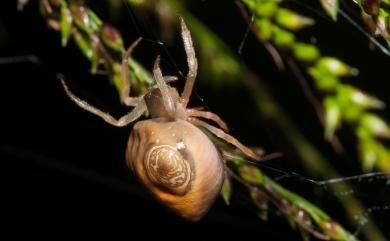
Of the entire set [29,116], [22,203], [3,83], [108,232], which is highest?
[3,83]

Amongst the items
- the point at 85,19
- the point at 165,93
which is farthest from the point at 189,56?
the point at 85,19

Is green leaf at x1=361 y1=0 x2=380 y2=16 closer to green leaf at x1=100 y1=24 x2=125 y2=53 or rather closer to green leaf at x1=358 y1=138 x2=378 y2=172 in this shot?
green leaf at x1=358 y1=138 x2=378 y2=172

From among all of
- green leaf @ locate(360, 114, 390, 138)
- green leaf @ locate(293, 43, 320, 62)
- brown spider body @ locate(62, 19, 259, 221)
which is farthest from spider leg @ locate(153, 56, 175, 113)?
green leaf @ locate(360, 114, 390, 138)

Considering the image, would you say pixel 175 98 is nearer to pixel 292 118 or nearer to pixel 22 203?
pixel 292 118

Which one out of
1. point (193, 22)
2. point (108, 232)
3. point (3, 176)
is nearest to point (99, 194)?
point (108, 232)

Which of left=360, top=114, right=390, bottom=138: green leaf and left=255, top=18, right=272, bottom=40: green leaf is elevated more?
left=255, top=18, right=272, bottom=40: green leaf

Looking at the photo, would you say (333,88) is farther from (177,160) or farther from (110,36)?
(110,36)

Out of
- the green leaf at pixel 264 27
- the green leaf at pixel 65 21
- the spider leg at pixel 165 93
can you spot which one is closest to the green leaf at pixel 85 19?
Answer: the green leaf at pixel 65 21
